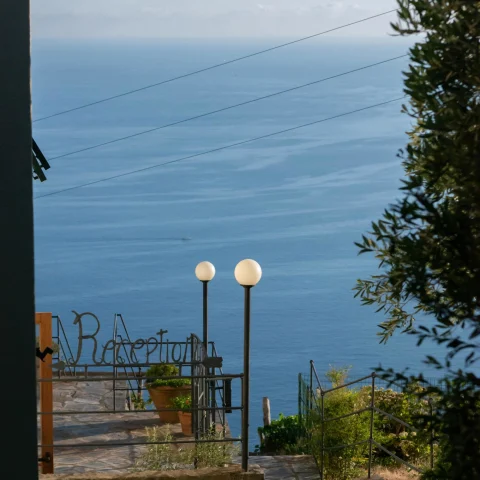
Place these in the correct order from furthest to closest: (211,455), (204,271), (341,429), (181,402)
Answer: (204,271)
(181,402)
(341,429)
(211,455)

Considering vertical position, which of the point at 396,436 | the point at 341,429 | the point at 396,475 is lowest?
the point at 396,436

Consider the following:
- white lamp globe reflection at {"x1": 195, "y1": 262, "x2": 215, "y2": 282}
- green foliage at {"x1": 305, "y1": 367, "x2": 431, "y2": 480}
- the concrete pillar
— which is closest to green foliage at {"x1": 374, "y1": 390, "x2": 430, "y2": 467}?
green foliage at {"x1": 305, "y1": 367, "x2": 431, "y2": 480}

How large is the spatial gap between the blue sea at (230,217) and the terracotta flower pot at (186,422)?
12.4 metres

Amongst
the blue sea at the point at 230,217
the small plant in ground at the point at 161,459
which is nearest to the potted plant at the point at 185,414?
the small plant in ground at the point at 161,459

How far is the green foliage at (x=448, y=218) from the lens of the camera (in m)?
2.06

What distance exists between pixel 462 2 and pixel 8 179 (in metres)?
1.46

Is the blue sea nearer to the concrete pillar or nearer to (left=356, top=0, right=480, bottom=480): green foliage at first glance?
the concrete pillar

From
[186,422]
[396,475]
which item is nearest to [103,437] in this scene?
[186,422]

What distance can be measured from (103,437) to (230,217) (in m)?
68.1

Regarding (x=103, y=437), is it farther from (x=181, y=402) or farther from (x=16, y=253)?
(x=16, y=253)

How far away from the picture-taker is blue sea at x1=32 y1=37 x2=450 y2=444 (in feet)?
160

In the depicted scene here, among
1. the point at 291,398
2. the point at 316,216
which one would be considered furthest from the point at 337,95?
the point at 291,398

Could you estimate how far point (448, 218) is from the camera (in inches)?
80.3

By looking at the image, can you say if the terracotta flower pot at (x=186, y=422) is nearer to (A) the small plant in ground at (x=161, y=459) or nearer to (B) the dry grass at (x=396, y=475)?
(A) the small plant in ground at (x=161, y=459)
